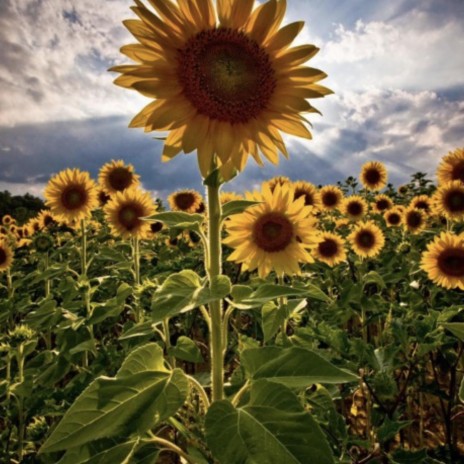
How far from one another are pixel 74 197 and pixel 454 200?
4.41 m

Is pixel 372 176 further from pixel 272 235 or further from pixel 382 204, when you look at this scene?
pixel 272 235

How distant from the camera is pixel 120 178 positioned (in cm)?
564

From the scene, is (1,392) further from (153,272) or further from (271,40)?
(271,40)

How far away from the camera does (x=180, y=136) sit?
1577 millimetres

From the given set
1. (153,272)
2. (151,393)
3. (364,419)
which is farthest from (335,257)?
(151,393)

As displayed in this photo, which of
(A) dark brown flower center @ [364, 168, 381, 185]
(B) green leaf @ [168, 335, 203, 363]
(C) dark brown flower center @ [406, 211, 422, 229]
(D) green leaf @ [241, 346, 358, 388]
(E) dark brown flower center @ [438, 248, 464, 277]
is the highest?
(A) dark brown flower center @ [364, 168, 381, 185]

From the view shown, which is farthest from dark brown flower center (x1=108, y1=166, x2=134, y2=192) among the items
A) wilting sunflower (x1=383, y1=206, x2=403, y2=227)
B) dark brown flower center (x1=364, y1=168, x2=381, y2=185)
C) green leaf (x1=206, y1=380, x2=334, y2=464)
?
dark brown flower center (x1=364, y1=168, x2=381, y2=185)

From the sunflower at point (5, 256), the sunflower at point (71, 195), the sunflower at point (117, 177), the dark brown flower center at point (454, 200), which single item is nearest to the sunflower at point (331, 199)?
the dark brown flower center at point (454, 200)

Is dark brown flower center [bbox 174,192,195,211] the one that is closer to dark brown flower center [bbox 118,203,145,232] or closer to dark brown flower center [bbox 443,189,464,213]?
dark brown flower center [bbox 118,203,145,232]

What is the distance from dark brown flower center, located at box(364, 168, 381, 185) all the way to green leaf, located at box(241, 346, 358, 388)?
8.88 m

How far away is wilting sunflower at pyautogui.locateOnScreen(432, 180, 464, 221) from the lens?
5617 mm

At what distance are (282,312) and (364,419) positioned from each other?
7.93ft

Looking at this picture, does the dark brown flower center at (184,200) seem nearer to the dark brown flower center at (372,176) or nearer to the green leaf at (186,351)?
the dark brown flower center at (372,176)

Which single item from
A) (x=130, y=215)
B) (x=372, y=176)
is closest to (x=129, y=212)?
(x=130, y=215)
